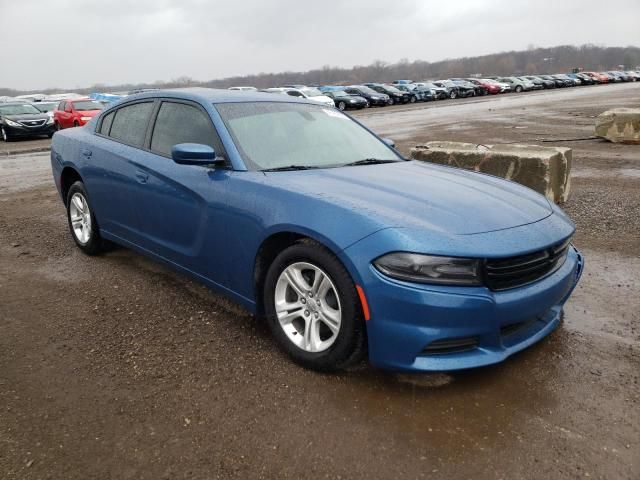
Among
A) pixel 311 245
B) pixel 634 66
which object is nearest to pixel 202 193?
pixel 311 245

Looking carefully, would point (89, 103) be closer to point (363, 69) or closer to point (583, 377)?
point (583, 377)

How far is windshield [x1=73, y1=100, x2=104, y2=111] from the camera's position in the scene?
64.8 feet

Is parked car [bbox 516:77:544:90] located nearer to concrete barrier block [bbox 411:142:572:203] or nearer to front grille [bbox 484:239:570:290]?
concrete barrier block [bbox 411:142:572:203]

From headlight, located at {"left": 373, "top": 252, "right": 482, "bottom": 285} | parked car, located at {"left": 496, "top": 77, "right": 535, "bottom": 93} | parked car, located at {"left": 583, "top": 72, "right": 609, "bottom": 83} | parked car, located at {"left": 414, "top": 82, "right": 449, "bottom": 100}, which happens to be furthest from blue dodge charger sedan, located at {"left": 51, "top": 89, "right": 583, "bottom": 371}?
parked car, located at {"left": 583, "top": 72, "right": 609, "bottom": 83}

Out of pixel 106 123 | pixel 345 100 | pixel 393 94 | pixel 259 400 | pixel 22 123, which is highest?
pixel 393 94

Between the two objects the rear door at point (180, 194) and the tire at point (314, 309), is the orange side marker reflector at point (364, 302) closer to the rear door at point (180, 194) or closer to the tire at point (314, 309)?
the tire at point (314, 309)

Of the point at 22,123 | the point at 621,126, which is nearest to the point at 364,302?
the point at 621,126

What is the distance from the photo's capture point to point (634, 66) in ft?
375

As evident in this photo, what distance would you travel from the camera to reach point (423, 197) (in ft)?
9.83

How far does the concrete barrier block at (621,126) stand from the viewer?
11.4m

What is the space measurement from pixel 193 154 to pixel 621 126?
1137cm

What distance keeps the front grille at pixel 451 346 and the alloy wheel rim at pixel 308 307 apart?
49cm

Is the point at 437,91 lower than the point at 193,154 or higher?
higher

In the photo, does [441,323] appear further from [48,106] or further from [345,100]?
[345,100]
